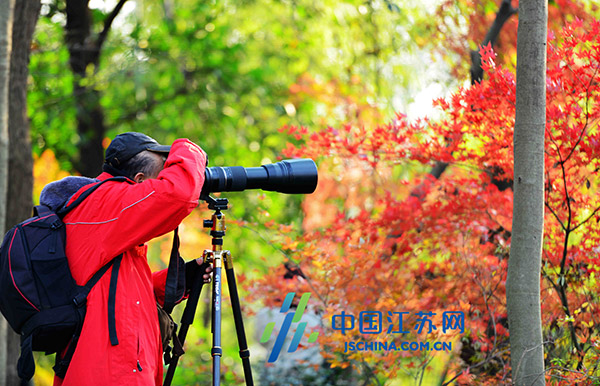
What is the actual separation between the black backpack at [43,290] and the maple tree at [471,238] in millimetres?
1825

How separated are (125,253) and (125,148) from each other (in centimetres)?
37

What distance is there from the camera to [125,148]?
7.04ft

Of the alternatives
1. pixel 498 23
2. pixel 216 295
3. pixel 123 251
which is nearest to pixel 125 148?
pixel 123 251

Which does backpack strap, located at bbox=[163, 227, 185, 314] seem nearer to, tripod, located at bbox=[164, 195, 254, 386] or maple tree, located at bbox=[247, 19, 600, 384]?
tripod, located at bbox=[164, 195, 254, 386]

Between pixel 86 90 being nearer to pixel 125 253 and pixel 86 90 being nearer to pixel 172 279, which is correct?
pixel 172 279

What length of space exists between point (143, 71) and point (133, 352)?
6686 millimetres

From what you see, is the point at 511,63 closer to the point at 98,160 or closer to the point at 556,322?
the point at 556,322

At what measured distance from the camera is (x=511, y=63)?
4676 millimetres

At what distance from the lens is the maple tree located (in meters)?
2.92

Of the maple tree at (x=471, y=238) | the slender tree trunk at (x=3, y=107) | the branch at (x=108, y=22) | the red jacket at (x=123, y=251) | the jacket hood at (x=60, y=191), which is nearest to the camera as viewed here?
the red jacket at (x=123, y=251)

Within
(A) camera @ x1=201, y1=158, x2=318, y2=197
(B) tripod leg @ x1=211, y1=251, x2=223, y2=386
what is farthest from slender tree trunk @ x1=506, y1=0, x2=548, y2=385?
(B) tripod leg @ x1=211, y1=251, x2=223, y2=386

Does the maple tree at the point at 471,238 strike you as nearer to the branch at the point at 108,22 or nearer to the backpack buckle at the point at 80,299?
the backpack buckle at the point at 80,299

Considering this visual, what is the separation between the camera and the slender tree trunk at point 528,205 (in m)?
2.48

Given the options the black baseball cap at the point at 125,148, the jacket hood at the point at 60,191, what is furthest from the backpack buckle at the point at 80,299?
the black baseball cap at the point at 125,148
